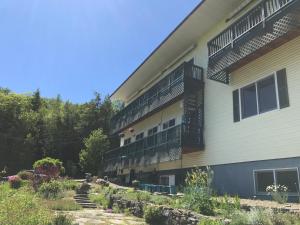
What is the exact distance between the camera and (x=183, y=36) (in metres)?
23.1

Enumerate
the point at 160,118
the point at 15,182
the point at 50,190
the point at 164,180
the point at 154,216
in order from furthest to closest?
the point at 160,118 → the point at 15,182 → the point at 164,180 → the point at 50,190 → the point at 154,216

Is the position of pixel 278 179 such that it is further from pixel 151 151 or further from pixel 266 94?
pixel 151 151

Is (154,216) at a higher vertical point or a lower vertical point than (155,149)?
lower

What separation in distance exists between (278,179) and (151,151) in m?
11.1

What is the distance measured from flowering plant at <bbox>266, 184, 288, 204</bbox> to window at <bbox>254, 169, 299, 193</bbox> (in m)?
0.19

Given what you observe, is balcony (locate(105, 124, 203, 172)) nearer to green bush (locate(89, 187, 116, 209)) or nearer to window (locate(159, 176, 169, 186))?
window (locate(159, 176, 169, 186))

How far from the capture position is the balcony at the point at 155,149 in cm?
1988

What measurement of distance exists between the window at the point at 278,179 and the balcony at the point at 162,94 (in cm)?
747

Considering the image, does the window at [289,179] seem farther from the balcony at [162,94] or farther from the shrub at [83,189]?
the shrub at [83,189]

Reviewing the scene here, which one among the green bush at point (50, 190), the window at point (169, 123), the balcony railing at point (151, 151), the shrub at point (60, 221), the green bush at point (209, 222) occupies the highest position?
the window at point (169, 123)

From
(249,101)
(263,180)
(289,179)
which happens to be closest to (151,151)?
(249,101)

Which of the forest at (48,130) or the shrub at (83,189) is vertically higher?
the forest at (48,130)

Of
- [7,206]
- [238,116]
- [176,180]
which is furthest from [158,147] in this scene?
[7,206]

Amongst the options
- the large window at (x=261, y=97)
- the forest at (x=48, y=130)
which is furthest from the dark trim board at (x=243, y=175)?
the forest at (x=48, y=130)
